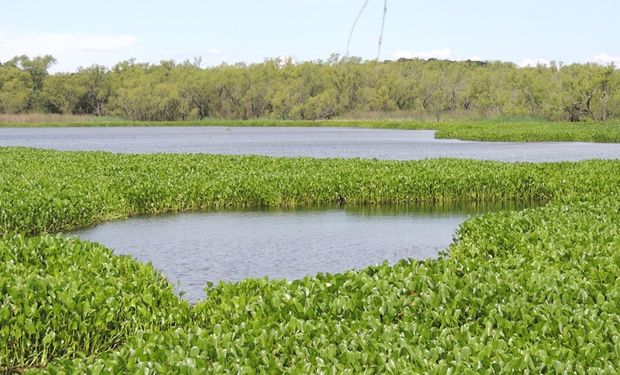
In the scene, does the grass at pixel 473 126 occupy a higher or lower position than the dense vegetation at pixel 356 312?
lower

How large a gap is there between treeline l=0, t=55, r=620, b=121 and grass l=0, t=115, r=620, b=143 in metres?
6.74

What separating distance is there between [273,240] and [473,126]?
75.8m

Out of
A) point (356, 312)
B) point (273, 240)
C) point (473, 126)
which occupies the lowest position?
point (473, 126)

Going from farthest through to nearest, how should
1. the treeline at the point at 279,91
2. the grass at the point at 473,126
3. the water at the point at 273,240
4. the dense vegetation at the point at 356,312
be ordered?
the treeline at the point at 279,91
the grass at the point at 473,126
the water at the point at 273,240
the dense vegetation at the point at 356,312

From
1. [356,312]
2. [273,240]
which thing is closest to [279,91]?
[273,240]

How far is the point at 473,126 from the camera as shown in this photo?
9588 centimetres

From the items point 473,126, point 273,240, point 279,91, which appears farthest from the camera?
point 279,91

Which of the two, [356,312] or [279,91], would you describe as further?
[279,91]

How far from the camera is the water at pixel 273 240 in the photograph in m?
19.4

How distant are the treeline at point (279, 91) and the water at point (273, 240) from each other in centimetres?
10001

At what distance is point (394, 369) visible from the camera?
8.45 meters

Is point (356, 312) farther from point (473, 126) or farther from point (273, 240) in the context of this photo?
point (473, 126)

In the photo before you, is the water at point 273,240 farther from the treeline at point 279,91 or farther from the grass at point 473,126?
the treeline at point 279,91

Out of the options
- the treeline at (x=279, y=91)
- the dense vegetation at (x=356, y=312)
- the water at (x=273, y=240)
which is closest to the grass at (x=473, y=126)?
the treeline at (x=279, y=91)
